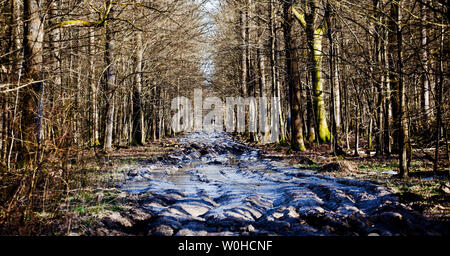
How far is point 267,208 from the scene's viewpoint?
593cm

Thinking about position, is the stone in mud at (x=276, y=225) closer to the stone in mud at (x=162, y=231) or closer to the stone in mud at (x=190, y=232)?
the stone in mud at (x=190, y=232)

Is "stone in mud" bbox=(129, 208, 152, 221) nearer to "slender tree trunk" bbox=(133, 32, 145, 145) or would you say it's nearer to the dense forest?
the dense forest

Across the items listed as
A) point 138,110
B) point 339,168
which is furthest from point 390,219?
point 138,110

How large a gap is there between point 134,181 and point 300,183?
15.6ft

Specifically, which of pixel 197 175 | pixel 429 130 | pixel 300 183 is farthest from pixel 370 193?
pixel 429 130

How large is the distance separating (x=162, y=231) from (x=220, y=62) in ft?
92.9

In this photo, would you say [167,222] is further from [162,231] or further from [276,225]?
[276,225]

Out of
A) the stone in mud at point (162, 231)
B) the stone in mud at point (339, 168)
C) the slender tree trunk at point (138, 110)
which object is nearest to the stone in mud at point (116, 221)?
the stone in mud at point (162, 231)

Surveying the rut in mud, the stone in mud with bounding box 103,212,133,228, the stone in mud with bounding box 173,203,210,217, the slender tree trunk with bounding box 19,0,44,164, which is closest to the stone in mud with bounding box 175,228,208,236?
the rut in mud

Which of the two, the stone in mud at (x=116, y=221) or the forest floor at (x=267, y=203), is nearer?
the forest floor at (x=267, y=203)

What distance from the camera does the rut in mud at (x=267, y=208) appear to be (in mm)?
4535

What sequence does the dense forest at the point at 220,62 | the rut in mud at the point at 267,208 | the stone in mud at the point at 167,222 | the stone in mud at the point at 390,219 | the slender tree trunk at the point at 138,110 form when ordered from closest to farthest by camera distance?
the stone in mud at the point at 390,219 < the rut in mud at the point at 267,208 < the stone in mud at the point at 167,222 < the dense forest at the point at 220,62 < the slender tree trunk at the point at 138,110

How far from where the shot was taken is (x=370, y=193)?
20.8 feet
